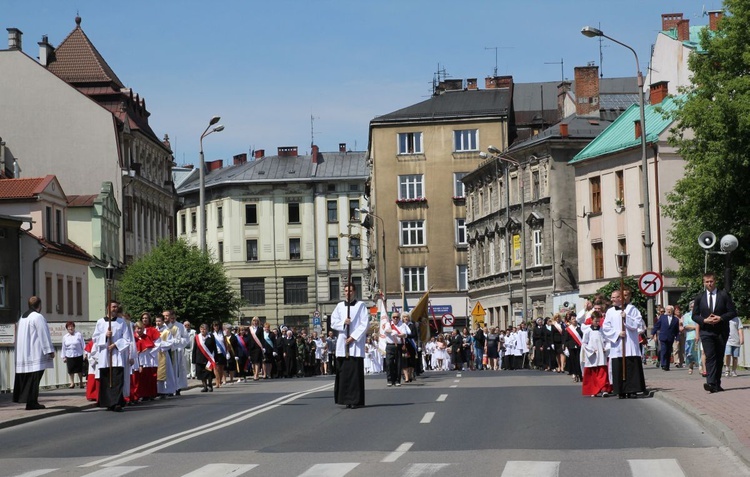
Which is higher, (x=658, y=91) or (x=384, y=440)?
(x=658, y=91)

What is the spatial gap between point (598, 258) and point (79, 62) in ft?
103

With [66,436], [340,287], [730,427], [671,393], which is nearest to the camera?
[730,427]

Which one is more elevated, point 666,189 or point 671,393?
point 666,189

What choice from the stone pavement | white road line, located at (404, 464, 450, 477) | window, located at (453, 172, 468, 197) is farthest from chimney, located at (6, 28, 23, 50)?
white road line, located at (404, 464, 450, 477)

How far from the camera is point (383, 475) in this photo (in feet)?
39.2

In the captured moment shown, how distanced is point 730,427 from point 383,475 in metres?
5.05

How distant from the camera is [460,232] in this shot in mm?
88562

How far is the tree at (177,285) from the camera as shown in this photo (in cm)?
5941

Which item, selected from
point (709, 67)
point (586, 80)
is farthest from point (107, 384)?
point (586, 80)

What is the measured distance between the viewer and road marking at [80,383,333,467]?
14008mm

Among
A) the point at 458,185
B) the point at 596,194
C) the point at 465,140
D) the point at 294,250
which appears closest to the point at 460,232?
the point at 458,185

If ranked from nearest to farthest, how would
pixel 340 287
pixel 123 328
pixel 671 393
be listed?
pixel 671 393, pixel 123 328, pixel 340 287

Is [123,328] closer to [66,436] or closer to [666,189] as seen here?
[66,436]

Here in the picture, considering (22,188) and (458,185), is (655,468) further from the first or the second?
(458,185)
